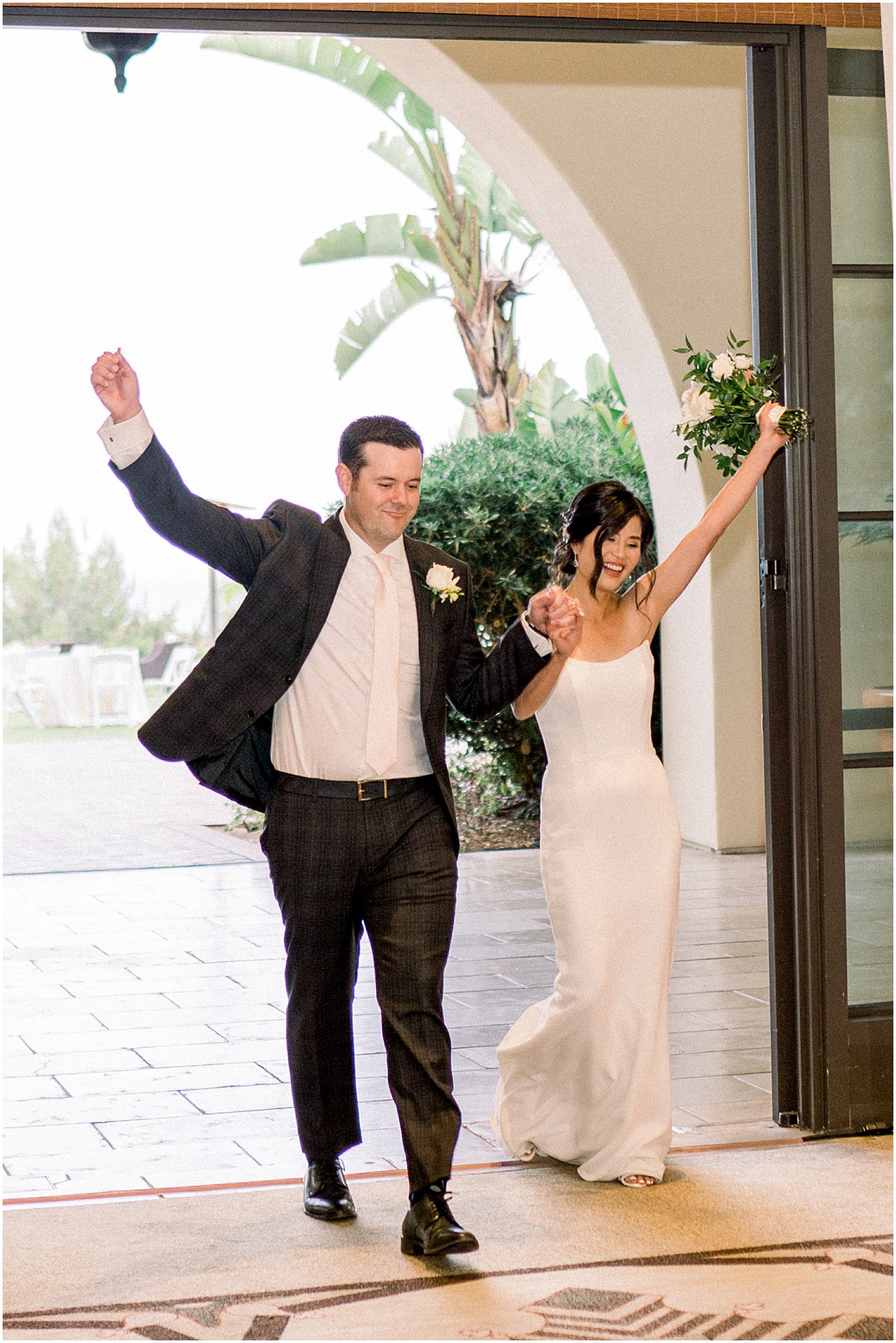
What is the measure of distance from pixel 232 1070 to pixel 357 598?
1.94m

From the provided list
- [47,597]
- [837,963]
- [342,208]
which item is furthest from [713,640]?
[47,597]

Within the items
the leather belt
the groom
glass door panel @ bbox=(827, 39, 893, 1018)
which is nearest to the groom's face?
the groom

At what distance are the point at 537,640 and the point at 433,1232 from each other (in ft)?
4.23

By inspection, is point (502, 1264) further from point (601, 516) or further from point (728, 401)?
point (728, 401)

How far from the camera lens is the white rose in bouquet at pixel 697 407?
13.5 ft

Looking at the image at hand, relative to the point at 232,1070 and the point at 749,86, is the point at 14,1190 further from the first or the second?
the point at 749,86

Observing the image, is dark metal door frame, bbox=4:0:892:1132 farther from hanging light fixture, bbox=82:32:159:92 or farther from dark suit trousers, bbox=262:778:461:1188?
hanging light fixture, bbox=82:32:159:92

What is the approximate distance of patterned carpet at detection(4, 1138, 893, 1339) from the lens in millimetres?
3016

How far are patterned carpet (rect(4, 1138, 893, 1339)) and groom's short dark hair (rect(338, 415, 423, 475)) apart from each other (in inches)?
66.9

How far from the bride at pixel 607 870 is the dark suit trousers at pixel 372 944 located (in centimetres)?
45

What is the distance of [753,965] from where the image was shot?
6176 mm

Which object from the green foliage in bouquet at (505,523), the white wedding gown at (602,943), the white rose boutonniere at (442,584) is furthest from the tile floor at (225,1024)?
the green foliage in bouquet at (505,523)

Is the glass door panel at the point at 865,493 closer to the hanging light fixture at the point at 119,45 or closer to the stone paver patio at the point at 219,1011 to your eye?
the stone paver patio at the point at 219,1011

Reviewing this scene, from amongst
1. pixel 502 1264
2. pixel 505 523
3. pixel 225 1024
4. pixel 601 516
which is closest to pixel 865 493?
pixel 601 516
